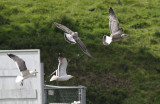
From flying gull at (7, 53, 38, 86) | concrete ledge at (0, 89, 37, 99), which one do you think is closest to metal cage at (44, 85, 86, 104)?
concrete ledge at (0, 89, 37, 99)

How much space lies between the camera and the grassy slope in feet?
51.8

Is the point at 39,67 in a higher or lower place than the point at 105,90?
higher

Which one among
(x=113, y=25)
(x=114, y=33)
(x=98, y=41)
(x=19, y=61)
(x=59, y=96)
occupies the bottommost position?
(x=59, y=96)

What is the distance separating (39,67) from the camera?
1083 centimetres

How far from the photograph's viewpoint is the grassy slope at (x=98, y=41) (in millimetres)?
15797

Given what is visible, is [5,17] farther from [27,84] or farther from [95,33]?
[27,84]

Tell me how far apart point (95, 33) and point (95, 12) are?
7.29 feet

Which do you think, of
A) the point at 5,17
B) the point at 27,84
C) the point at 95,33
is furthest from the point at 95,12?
the point at 27,84

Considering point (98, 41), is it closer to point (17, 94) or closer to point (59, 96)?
point (59, 96)

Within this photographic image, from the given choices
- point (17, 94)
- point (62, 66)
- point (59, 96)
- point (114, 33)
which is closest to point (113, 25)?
point (114, 33)

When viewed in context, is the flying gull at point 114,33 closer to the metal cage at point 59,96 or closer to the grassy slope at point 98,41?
the metal cage at point 59,96

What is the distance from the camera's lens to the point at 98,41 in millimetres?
17922

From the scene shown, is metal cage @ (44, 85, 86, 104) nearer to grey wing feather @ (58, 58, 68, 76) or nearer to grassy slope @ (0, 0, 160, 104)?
grey wing feather @ (58, 58, 68, 76)

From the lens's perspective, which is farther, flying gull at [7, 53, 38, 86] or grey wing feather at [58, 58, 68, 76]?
grey wing feather at [58, 58, 68, 76]
